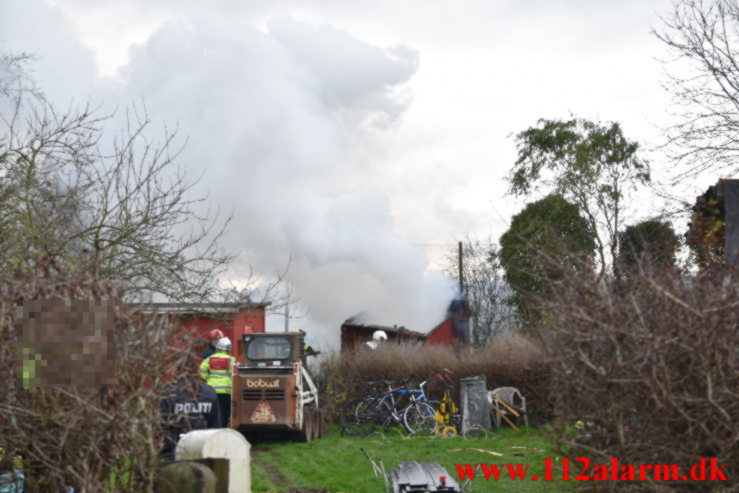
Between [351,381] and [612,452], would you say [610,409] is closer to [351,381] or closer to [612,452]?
[612,452]

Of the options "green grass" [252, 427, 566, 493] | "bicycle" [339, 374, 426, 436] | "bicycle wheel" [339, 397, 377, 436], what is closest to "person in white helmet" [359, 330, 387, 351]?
"bicycle" [339, 374, 426, 436]

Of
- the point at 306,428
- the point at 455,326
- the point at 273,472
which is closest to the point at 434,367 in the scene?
the point at 306,428

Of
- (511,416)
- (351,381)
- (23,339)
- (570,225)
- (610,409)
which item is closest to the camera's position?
(610,409)

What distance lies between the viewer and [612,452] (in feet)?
16.6

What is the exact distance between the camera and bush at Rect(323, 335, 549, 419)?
19.7 m

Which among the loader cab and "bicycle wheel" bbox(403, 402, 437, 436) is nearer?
the loader cab

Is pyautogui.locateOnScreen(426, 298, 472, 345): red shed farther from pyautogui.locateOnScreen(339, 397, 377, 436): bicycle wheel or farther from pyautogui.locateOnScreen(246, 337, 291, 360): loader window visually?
pyautogui.locateOnScreen(246, 337, 291, 360): loader window

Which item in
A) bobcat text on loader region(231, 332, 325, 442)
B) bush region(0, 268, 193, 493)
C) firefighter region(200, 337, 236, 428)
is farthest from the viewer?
bobcat text on loader region(231, 332, 325, 442)

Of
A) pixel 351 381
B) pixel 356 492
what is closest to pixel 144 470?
pixel 356 492

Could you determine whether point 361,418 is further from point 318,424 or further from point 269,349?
point 269,349

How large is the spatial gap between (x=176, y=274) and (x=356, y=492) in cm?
456

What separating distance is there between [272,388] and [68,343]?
34.1 feet

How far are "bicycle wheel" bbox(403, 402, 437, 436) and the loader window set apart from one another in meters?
3.15

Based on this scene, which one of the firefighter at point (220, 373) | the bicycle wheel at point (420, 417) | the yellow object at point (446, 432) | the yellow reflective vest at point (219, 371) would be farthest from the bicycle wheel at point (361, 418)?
the yellow reflective vest at point (219, 371)
